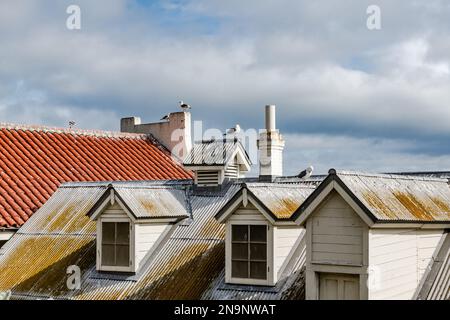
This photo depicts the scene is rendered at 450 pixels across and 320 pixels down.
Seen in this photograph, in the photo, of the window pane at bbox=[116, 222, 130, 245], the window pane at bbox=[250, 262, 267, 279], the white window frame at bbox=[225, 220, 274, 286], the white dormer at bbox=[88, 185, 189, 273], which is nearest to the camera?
the white window frame at bbox=[225, 220, 274, 286]

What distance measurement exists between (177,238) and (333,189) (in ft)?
16.9

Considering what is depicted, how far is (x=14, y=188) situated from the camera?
22.4 metres

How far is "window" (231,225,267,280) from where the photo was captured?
15000 millimetres

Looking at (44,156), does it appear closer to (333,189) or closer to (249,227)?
(249,227)

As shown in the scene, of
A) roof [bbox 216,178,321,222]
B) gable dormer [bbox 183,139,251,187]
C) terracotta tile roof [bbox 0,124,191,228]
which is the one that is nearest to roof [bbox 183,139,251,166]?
gable dormer [bbox 183,139,251,187]

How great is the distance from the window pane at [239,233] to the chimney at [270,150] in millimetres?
3189

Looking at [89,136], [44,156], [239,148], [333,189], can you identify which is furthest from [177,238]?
[89,136]

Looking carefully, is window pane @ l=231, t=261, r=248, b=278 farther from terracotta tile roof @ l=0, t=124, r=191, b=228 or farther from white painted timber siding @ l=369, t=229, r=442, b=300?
terracotta tile roof @ l=0, t=124, r=191, b=228

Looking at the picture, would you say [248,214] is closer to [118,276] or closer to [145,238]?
[145,238]

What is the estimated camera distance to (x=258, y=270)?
15.0 meters

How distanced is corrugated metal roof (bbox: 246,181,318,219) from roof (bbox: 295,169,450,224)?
150 cm

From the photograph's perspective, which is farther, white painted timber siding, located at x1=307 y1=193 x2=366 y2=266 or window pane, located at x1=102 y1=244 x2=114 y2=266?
window pane, located at x1=102 y1=244 x2=114 y2=266

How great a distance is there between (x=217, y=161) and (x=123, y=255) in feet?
11.1
